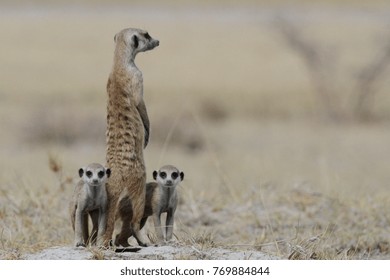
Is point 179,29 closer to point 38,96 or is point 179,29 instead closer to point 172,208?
point 38,96

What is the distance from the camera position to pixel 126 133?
5.86 m

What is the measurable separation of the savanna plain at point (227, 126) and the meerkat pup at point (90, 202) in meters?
0.53

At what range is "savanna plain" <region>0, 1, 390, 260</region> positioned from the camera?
8.34 meters

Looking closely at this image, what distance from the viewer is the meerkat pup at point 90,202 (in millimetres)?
5590

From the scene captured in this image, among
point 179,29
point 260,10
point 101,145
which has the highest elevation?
point 260,10

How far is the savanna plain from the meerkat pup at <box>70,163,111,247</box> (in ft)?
1.75

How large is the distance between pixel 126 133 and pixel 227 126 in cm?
1944

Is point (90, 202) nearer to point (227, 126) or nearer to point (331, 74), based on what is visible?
point (227, 126)

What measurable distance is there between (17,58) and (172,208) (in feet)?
96.2

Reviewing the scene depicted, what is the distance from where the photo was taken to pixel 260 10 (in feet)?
175

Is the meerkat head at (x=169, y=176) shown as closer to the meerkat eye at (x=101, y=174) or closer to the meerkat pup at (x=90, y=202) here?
the meerkat pup at (x=90, y=202)

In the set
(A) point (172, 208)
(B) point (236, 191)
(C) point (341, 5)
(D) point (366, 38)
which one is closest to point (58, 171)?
(B) point (236, 191)

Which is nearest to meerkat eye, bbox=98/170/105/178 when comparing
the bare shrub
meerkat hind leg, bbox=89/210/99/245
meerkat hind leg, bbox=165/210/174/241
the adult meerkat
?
the adult meerkat
